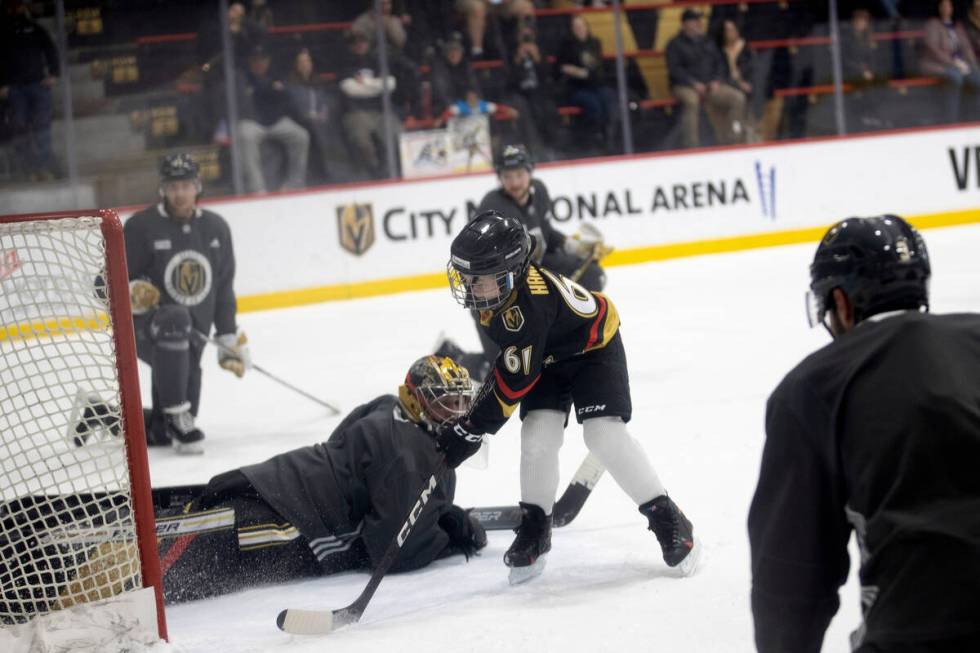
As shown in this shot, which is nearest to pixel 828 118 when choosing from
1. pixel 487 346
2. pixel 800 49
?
pixel 800 49

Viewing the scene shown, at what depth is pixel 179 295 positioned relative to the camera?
4848 millimetres

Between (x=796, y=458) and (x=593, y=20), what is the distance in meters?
7.78

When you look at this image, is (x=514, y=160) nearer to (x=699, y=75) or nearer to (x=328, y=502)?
(x=328, y=502)

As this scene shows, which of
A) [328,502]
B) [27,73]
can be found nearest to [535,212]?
[328,502]

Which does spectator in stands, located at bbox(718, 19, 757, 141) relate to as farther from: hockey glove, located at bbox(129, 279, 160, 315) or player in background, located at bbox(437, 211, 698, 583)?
player in background, located at bbox(437, 211, 698, 583)

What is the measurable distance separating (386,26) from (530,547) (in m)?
6.00

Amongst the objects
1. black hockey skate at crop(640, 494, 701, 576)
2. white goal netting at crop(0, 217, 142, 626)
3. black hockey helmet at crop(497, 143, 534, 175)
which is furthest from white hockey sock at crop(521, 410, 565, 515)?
black hockey helmet at crop(497, 143, 534, 175)

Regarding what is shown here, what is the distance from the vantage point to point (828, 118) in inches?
344

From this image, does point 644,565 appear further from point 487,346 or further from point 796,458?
point 487,346

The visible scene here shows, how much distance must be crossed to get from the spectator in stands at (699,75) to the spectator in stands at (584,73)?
567mm

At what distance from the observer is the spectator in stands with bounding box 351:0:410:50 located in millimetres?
8094

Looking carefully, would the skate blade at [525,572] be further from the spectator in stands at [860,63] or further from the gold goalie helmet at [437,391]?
the spectator in stands at [860,63]

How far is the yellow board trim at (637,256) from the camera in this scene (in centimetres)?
757

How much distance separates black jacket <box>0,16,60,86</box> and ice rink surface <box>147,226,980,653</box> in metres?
2.12
